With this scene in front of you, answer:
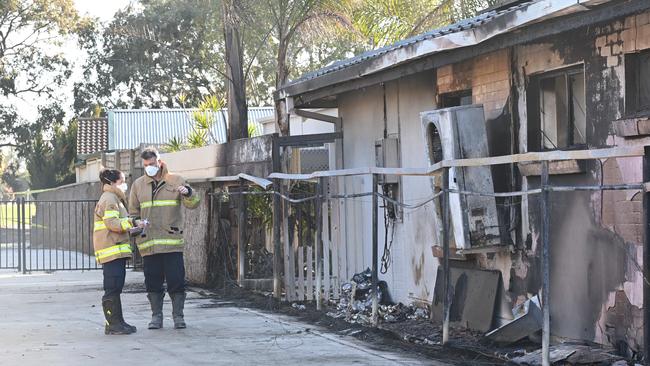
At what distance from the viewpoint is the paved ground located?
9.12 m

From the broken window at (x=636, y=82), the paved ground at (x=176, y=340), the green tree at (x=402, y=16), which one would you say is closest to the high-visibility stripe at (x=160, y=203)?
the paved ground at (x=176, y=340)

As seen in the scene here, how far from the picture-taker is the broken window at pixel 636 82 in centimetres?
852

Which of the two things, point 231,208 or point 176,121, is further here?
point 176,121

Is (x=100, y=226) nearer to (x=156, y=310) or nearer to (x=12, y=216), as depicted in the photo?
(x=156, y=310)

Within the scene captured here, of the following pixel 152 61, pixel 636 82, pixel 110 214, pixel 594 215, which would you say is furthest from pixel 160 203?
pixel 152 61

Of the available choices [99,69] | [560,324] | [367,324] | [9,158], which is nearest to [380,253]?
[367,324]

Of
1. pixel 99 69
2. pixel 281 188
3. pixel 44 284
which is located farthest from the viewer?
pixel 99 69

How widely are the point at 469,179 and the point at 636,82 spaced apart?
2142mm

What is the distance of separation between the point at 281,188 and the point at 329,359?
5.26 meters

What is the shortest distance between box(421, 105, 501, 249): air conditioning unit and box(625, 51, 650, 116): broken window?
202cm

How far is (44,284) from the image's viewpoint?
60.4 feet

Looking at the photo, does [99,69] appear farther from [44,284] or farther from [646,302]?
[646,302]

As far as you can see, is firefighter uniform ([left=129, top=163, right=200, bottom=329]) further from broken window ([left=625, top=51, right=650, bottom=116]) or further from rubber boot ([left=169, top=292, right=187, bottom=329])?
broken window ([left=625, top=51, right=650, bottom=116])

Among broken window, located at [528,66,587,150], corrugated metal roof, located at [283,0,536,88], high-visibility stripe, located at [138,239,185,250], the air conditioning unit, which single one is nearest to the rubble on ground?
the air conditioning unit
